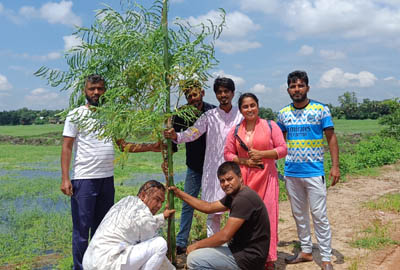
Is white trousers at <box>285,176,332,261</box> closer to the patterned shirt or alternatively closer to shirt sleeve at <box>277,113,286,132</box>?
the patterned shirt

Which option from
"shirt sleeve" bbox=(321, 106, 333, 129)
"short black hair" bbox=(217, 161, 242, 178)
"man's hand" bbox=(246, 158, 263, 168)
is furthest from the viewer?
"shirt sleeve" bbox=(321, 106, 333, 129)

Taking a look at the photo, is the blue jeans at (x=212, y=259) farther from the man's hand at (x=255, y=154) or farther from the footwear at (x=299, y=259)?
the footwear at (x=299, y=259)

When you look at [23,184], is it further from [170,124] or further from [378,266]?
[378,266]

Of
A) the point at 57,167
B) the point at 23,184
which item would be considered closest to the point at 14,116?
the point at 57,167

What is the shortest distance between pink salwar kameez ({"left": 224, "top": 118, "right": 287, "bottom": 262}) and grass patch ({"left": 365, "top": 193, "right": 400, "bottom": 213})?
11.5 ft

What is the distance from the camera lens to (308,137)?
372cm

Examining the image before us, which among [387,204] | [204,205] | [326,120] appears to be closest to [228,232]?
[204,205]

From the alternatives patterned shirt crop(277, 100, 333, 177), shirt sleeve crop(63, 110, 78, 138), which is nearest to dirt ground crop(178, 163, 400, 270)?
patterned shirt crop(277, 100, 333, 177)

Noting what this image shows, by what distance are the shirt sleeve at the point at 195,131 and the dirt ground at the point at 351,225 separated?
1475 mm

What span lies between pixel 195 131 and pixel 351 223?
11.0ft

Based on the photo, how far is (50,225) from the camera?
620cm

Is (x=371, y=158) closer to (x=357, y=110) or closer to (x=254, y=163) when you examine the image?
(x=254, y=163)

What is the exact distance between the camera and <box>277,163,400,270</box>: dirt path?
4.01 m

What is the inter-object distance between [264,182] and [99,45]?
1997mm
